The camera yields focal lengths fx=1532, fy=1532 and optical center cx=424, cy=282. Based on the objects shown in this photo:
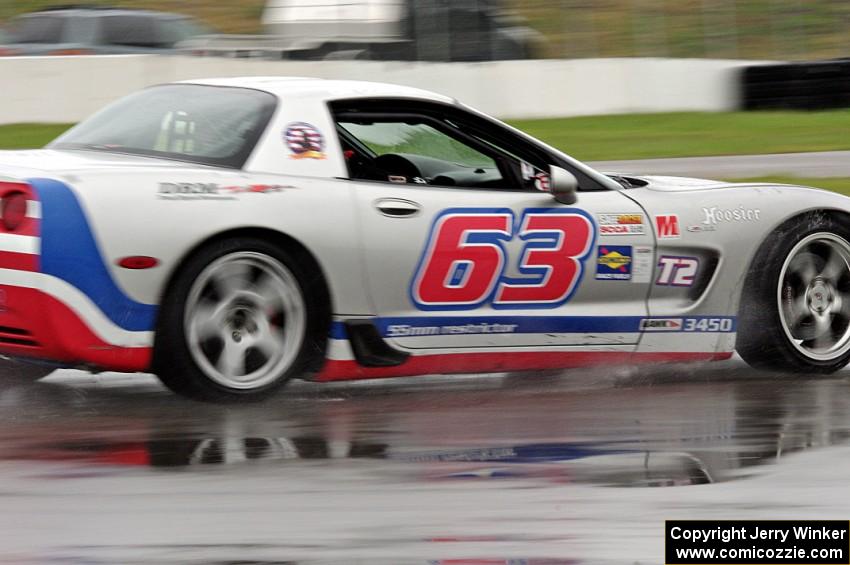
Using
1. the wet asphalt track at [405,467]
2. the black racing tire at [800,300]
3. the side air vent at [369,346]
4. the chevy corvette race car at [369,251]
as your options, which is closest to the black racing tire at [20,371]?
the wet asphalt track at [405,467]

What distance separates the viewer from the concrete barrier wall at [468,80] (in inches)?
790

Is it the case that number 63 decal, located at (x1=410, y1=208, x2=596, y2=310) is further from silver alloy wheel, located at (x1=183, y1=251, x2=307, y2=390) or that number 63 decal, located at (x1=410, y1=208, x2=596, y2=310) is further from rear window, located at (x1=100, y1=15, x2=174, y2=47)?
rear window, located at (x1=100, y1=15, x2=174, y2=47)

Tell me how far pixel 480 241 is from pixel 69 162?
67.4 inches

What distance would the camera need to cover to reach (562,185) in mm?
6582

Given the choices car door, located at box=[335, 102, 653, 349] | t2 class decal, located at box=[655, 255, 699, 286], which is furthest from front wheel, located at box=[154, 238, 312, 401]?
t2 class decal, located at box=[655, 255, 699, 286]

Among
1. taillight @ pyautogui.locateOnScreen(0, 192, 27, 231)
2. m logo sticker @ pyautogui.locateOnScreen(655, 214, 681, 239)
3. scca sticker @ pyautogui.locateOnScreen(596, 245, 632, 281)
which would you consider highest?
taillight @ pyautogui.locateOnScreen(0, 192, 27, 231)

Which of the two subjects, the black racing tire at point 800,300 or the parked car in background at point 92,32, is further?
the parked car in background at point 92,32

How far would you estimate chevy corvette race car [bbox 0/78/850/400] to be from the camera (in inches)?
226

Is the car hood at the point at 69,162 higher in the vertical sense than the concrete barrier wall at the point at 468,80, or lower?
higher

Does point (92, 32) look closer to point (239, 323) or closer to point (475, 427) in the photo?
point (239, 323)

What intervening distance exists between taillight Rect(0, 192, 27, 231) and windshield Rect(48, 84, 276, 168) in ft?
2.33

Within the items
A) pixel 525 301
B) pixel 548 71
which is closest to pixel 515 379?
pixel 525 301

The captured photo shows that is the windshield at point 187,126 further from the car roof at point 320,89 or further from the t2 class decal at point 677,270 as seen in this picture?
the t2 class decal at point 677,270

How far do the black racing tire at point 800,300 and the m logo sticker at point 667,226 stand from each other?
442 millimetres
